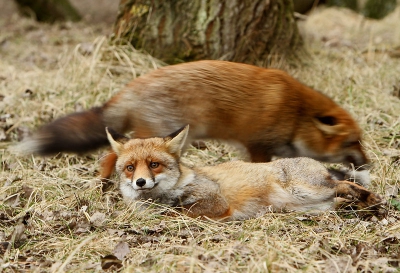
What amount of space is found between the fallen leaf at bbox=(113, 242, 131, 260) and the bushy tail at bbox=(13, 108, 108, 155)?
74.9 inches

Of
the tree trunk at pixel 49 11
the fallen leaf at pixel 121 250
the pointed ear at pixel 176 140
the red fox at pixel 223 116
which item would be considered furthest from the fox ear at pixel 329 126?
the tree trunk at pixel 49 11

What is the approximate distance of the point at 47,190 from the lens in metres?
6.45

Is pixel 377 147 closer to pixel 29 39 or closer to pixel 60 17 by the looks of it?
pixel 29 39

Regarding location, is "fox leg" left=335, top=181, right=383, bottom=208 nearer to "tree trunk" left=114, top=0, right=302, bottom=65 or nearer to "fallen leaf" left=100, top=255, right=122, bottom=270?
"fallen leaf" left=100, top=255, right=122, bottom=270

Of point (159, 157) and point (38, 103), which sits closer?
point (159, 157)

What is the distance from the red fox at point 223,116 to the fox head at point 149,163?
1.82ft

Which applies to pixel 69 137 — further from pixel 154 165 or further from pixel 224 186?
pixel 224 186

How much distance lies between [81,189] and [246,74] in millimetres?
2369

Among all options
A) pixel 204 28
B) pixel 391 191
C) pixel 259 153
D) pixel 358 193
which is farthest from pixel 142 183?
pixel 204 28

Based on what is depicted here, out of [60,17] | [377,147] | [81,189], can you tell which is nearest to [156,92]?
[81,189]

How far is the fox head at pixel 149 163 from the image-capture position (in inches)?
223

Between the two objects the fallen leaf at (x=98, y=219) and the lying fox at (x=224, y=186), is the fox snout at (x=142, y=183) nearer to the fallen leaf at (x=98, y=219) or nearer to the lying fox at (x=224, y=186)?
the lying fox at (x=224, y=186)

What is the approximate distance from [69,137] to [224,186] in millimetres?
1823

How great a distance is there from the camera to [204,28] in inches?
370
